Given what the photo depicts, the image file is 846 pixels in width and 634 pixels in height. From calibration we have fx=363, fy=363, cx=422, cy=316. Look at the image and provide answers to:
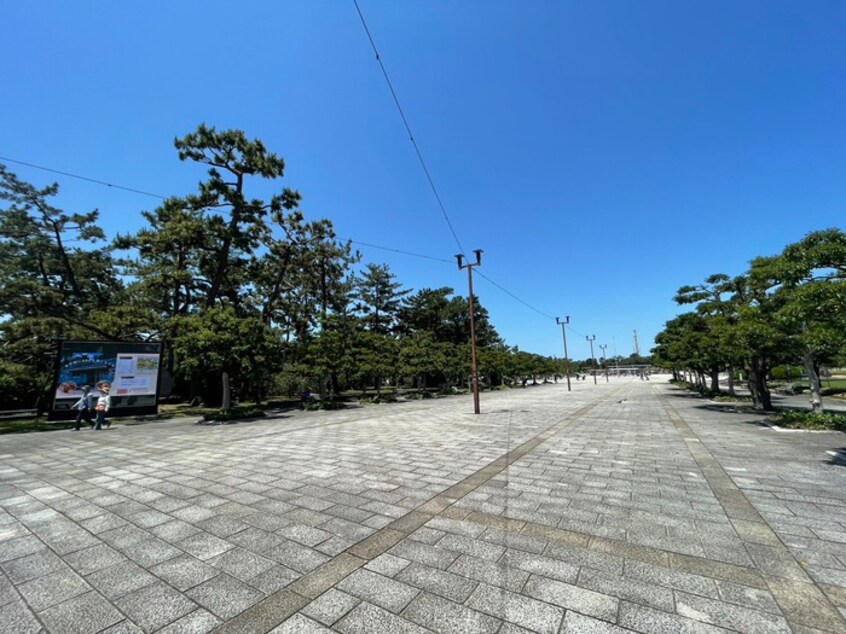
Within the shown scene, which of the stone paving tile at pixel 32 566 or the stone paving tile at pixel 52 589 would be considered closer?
the stone paving tile at pixel 52 589

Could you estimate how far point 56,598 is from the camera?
243 centimetres

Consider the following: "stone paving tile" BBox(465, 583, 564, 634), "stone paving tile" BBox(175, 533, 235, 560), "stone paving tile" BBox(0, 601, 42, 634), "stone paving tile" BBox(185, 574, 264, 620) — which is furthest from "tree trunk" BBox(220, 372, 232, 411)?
"stone paving tile" BBox(465, 583, 564, 634)

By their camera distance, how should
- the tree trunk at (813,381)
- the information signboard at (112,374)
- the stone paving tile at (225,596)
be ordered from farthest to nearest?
the information signboard at (112,374)
the tree trunk at (813,381)
the stone paving tile at (225,596)

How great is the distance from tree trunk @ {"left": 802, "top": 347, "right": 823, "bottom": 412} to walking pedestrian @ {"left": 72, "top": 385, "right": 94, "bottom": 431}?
22282 millimetres

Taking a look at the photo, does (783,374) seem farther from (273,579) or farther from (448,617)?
(273,579)

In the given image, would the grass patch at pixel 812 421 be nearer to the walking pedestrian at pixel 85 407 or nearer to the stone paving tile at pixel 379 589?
the stone paving tile at pixel 379 589

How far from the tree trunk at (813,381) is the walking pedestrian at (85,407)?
22282 mm

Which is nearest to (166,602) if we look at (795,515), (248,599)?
(248,599)

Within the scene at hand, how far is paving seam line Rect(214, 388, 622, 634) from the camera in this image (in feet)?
7.12

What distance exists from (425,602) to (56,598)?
2.47 meters

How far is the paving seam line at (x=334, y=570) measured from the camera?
2.17 m

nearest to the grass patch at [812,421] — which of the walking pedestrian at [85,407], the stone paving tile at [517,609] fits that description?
the stone paving tile at [517,609]

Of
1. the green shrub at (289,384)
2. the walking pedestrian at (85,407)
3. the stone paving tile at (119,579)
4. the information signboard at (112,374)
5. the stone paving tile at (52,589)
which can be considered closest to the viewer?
the stone paving tile at (52,589)

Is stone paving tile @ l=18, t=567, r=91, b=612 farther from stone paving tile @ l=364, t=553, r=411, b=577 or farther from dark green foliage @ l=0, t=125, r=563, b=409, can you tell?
dark green foliage @ l=0, t=125, r=563, b=409
